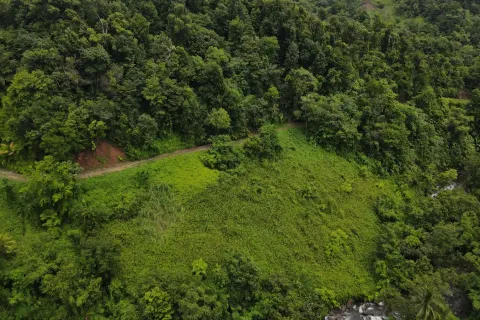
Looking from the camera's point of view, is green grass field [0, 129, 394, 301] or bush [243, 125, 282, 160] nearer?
green grass field [0, 129, 394, 301]

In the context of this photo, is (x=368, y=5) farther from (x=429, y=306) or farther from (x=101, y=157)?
(x=429, y=306)

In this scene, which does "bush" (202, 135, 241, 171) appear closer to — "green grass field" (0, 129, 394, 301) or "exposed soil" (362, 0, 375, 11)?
"green grass field" (0, 129, 394, 301)

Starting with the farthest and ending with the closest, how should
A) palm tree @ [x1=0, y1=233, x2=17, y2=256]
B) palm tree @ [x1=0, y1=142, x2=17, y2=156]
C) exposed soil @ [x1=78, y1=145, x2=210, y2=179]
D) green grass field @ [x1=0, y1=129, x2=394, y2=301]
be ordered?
exposed soil @ [x1=78, y1=145, x2=210, y2=179], palm tree @ [x1=0, y1=142, x2=17, y2=156], green grass field @ [x1=0, y1=129, x2=394, y2=301], palm tree @ [x1=0, y1=233, x2=17, y2=256]

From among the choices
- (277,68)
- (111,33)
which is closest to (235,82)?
(277,68)

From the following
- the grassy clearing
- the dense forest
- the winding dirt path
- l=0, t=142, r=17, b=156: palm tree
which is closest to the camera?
the dense forest

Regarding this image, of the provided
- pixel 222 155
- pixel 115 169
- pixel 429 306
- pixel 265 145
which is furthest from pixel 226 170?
pixel 429 306

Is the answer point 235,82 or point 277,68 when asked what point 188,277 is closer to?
point 235,82

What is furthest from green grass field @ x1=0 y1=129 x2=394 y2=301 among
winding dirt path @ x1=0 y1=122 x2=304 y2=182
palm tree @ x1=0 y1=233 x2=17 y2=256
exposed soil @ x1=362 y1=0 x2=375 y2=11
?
exposed soil @ x1=362 y1=0 x2=375 y2=11
